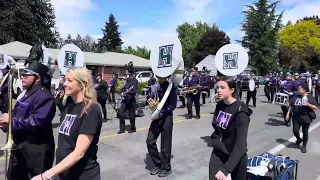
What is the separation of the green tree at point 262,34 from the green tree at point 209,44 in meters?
9.43

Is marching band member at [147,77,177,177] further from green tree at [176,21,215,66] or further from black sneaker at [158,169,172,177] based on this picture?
green tree at [176,21,215,66]

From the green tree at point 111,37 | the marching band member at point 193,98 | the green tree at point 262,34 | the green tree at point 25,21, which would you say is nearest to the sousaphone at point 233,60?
the marching band member at point 193,98

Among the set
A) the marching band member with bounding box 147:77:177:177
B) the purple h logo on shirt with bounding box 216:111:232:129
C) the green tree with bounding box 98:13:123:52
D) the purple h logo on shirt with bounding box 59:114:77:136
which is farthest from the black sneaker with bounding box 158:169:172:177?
the green tree with bounding box 98:13:123:52

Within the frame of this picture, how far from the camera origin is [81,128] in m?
2.81

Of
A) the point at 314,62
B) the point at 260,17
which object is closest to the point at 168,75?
the point at 260,17

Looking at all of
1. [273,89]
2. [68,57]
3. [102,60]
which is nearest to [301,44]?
[102,60]

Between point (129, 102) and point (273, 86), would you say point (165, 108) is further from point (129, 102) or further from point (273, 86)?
point (273, 86)

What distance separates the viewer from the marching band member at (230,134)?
346 centimetres

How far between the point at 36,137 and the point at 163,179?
110 inches

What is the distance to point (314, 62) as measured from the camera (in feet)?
222

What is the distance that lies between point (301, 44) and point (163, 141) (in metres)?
70.5

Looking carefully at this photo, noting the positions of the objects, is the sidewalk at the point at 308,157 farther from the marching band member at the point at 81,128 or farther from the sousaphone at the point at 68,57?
the sousaphone at the point at 68,57

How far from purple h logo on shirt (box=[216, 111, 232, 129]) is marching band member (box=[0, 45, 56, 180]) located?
1885 millimetres

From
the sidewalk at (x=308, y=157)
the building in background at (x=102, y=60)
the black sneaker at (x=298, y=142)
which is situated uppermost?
the building in background at (x=102, y=60)
